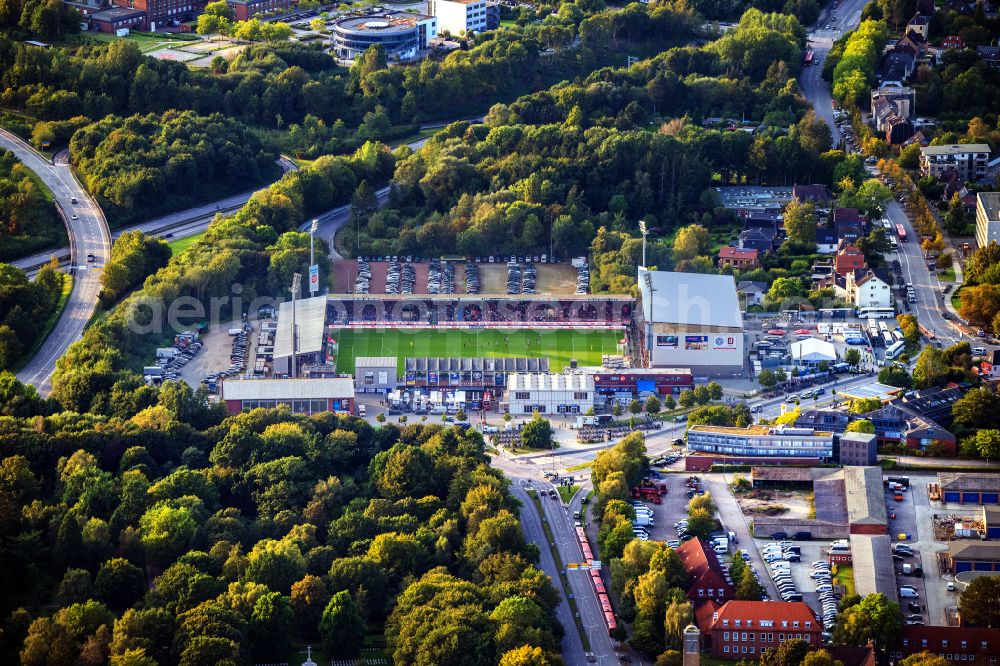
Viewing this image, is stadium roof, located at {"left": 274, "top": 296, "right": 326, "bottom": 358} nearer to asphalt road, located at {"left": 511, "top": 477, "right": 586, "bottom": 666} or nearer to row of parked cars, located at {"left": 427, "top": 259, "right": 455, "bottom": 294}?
row of parked cars, located at {"left": 427, "top": 259, "right": 455, "bottom": 294}

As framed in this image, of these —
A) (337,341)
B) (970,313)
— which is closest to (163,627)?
(337,341)

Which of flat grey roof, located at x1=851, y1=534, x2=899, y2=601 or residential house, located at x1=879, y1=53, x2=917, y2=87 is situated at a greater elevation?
residential house, located at x1=879, y1=53, x2=917, y2=87

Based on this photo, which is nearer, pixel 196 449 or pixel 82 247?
pixel 196 449

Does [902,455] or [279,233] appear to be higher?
[279,233]

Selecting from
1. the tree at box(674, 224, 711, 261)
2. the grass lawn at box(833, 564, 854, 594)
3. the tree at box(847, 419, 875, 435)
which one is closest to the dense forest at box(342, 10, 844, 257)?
the tree at box(674, 224, 711, 261)

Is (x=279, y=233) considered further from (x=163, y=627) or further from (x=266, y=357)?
(x=163, y=627)

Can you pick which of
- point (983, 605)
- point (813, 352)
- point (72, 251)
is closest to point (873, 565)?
point (983, 605)
